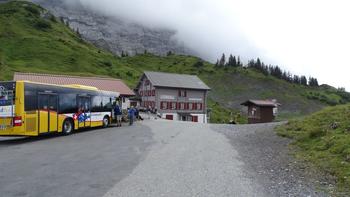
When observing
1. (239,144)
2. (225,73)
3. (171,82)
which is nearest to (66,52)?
(171,82)

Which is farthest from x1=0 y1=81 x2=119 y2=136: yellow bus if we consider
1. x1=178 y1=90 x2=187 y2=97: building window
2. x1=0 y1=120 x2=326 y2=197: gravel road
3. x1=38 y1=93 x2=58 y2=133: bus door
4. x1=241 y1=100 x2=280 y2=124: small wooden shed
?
x1=178 y1=90 x2=187 y2=97: building window

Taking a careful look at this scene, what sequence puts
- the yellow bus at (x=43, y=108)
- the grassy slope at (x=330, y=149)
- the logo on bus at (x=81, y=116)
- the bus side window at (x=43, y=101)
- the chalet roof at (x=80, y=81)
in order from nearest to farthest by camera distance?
the grassy slope at (x=330, y=149)
the yellow bus at (x=43, y=108)
the bus side window at (x=43, y=101)
the logo on bus at (x=81, y=116)
the chalet roof at (x=80, y=81)

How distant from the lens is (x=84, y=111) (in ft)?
95.5

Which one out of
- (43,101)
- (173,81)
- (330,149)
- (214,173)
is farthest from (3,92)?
(173,81)

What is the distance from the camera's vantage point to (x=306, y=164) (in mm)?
14078

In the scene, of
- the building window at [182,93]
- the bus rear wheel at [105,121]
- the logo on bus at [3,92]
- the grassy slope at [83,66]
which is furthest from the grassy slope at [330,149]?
the grassy slope at [83,66]

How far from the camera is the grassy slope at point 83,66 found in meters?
108

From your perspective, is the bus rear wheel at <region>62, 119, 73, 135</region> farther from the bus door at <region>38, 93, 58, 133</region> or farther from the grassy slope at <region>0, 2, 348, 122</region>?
the grassy slope at <region>0, 2, 348, 122</region>

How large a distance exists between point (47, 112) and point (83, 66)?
311 ft

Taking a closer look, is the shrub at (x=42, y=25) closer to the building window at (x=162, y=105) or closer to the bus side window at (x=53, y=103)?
the building window at (x=162, y=105)

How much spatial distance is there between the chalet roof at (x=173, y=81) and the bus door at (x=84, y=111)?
159ft

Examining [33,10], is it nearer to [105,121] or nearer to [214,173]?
[105,121]

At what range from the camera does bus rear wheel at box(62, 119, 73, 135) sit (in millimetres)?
26016

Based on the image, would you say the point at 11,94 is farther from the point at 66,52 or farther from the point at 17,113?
the point at 66,52
